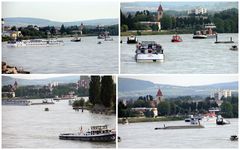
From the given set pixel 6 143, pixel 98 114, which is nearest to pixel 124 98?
pixel 98 114

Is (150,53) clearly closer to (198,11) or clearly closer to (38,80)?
(198,11)

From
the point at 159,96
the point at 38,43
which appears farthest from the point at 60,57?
the point at 159,96

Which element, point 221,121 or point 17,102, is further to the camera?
point 17,102

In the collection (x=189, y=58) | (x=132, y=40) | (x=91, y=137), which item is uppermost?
(x=132, y=40)

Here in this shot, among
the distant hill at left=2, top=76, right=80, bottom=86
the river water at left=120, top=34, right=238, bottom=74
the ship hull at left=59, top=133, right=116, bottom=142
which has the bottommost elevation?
the ship hull at left=59, top=133, right=116, bottom=142

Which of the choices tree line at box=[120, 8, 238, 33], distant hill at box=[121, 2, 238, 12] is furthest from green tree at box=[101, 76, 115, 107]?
distant hill at box=[121, 2, 238, 12]

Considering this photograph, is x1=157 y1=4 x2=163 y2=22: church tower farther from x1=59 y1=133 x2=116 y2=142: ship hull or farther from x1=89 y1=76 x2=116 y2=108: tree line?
x1=59 y1=133 x2=116 y2=142: ship hull
